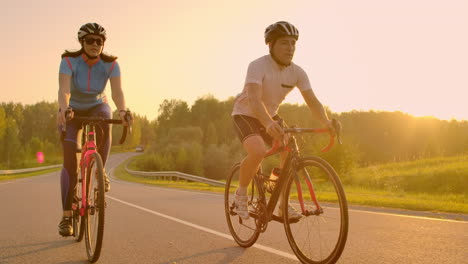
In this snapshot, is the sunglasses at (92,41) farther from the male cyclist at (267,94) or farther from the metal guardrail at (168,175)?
the metal guardrail at (168,175)

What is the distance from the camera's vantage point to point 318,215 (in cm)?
434

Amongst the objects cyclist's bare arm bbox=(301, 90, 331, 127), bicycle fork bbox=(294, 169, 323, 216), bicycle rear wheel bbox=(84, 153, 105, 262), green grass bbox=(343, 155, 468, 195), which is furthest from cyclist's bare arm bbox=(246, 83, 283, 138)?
green grass bbox=(343, 155, 468, 195)

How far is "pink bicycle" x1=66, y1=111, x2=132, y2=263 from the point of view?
4.40 meters

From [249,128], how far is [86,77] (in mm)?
1877

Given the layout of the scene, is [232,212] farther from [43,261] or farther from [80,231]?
[43,261]

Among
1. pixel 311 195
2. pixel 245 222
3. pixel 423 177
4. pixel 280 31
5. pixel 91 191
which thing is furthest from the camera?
pixel 423 177

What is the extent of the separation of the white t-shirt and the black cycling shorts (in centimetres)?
22

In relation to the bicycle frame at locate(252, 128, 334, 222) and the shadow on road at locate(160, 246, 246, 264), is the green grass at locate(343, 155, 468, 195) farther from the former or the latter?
the bicycle frame at locate(252, 128, 334, 222)

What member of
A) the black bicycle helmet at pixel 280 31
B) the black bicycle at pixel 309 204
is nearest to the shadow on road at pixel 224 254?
the black bicycle at pixel 309 204

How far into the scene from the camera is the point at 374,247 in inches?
211

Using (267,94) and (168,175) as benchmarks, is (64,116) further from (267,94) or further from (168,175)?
(168,175)

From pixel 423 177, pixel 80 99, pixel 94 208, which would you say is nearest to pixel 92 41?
pixel 80 99

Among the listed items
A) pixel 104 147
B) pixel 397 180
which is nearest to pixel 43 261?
pixel 104 147

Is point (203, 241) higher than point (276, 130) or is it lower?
lower
